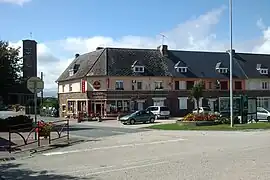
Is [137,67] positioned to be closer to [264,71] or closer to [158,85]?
[158,85]

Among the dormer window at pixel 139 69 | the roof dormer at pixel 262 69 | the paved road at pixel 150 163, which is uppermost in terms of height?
the roof dormer at pixel 262 69

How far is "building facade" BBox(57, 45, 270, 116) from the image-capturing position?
2473 inches

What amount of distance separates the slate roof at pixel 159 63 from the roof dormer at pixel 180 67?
0.17 m

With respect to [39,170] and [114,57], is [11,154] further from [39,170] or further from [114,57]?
[114,57]

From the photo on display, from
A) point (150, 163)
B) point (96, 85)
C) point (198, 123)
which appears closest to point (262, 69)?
point (96, 85)

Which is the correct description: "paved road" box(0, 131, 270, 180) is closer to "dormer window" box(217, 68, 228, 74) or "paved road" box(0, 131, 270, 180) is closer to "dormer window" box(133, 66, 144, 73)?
"dormer window" box(133, 66, 144, 73)

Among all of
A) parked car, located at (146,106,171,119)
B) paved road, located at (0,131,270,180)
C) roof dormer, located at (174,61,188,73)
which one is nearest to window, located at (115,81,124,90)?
parked car, located at (146,106,171,119)

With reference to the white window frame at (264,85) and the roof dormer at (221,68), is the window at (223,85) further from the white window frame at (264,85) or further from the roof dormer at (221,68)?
the white window frame at (264,85)

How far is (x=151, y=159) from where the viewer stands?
15.9 m

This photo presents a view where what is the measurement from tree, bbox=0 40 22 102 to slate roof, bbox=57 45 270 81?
24910 millimetres

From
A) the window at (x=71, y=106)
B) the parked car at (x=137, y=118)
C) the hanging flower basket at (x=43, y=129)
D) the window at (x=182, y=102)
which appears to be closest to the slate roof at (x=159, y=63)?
the window at (x=182, y=102)

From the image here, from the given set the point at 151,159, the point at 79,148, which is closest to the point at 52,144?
the point at 79,148

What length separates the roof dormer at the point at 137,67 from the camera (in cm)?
6462

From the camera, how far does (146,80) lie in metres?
64.9
